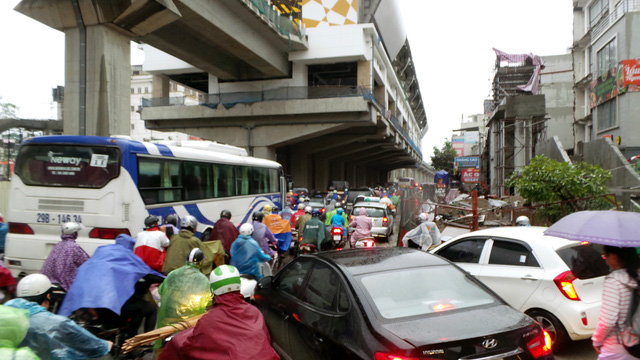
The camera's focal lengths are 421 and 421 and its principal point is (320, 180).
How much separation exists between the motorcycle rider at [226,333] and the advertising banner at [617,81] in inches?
1108

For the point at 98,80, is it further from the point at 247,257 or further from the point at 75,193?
the point at 247,257

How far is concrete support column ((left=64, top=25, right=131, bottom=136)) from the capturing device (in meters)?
15.9

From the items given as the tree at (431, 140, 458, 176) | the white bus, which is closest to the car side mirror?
the white bus

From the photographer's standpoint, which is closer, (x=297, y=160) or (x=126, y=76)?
(x=126, y=76)

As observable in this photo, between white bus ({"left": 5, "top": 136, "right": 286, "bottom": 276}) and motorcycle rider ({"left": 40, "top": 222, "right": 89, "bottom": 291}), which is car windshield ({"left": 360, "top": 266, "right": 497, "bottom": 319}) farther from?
white bus ({"left": 5, "top": 136, "right": 286, "bottom": 276})

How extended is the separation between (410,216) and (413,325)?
879 centimetres

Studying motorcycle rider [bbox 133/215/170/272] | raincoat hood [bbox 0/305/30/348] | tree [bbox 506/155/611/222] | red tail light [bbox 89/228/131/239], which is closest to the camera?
raincoat hood [bbox 0/305/30/348]

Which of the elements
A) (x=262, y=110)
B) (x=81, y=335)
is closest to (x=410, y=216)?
(x=81, y=335)

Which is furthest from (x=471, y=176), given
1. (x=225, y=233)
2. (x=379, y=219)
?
(x=225, y=233)

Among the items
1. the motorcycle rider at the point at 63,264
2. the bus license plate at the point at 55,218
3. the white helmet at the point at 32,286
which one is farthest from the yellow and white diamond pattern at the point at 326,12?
the white helmet at the point at 32,286

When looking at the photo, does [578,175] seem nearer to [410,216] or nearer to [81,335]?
[410,216]

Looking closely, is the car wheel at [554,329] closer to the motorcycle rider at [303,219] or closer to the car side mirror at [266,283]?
the car side mirror at [266,283]

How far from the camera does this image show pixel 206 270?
627 centimetres

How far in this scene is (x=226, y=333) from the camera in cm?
302
